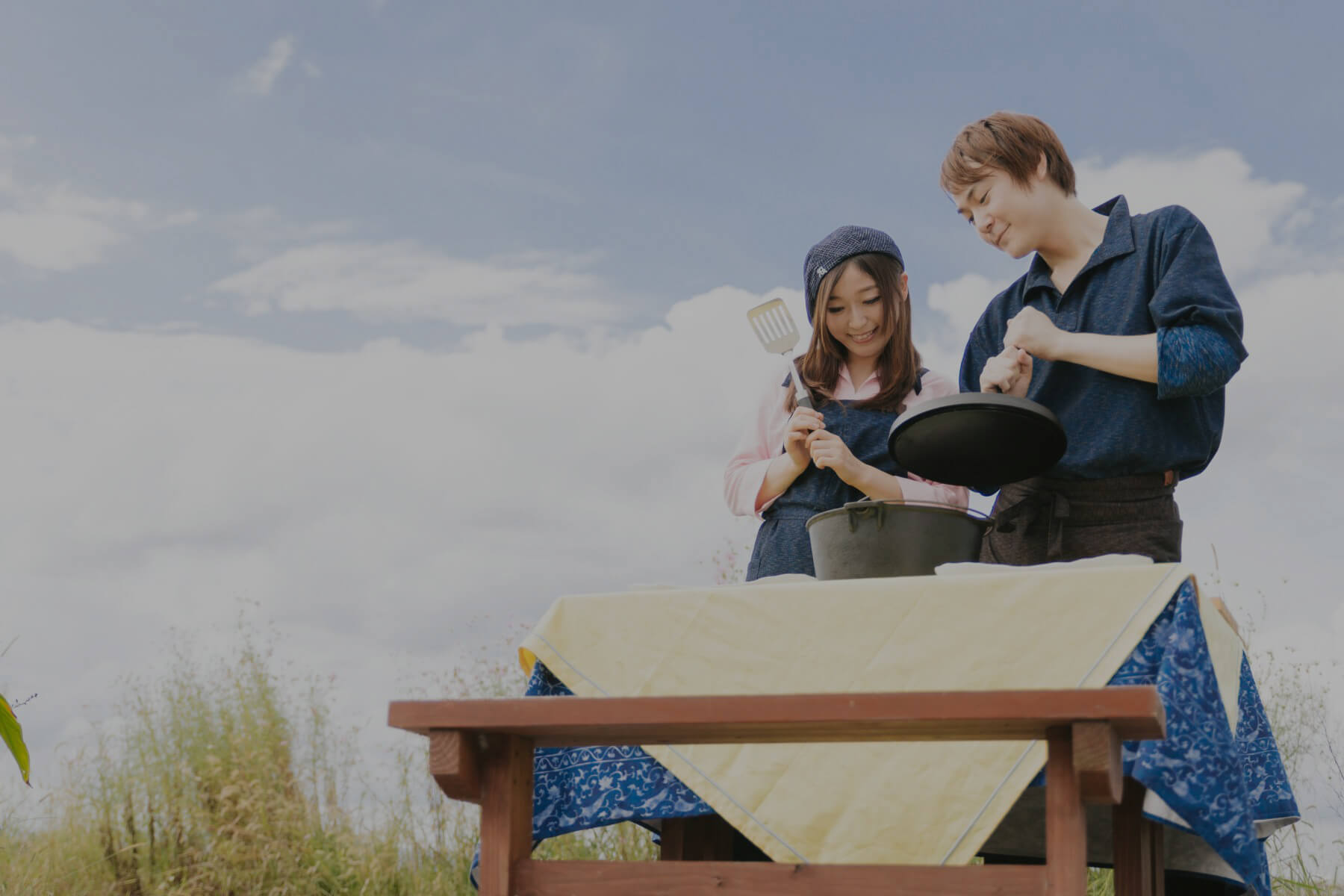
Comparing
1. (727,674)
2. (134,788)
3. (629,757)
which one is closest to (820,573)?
(727,674)

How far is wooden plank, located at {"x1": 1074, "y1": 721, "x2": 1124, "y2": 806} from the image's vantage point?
1.47 m

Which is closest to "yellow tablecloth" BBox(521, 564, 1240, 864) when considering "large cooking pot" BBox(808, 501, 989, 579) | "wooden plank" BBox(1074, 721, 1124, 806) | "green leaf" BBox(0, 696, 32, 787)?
"large cooking pot" BBox(808, 501, 989, 579)

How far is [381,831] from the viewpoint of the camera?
16.1ft

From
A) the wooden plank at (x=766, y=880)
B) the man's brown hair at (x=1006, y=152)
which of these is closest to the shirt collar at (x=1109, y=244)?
the man's brown hair at (x=1006, y=152)

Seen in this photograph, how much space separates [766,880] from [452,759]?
1.51ft

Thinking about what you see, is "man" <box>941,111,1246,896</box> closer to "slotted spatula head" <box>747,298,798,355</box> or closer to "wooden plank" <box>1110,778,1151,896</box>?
"wooden plank" <box>1110,778,1151,896</box>

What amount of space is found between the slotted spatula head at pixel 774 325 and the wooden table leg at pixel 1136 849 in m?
1.20

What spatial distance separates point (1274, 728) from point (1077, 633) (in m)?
3.11

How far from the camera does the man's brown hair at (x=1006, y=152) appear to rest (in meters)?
2.39

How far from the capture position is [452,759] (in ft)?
5.60

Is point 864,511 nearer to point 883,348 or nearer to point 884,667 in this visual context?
point 884,667

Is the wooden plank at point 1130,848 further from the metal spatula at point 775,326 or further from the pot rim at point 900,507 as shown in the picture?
the metal spatula at point 775,326

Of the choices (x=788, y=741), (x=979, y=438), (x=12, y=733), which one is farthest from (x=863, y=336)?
(x=12, y=733)

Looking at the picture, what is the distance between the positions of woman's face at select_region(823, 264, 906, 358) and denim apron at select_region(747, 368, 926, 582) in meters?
0.14
